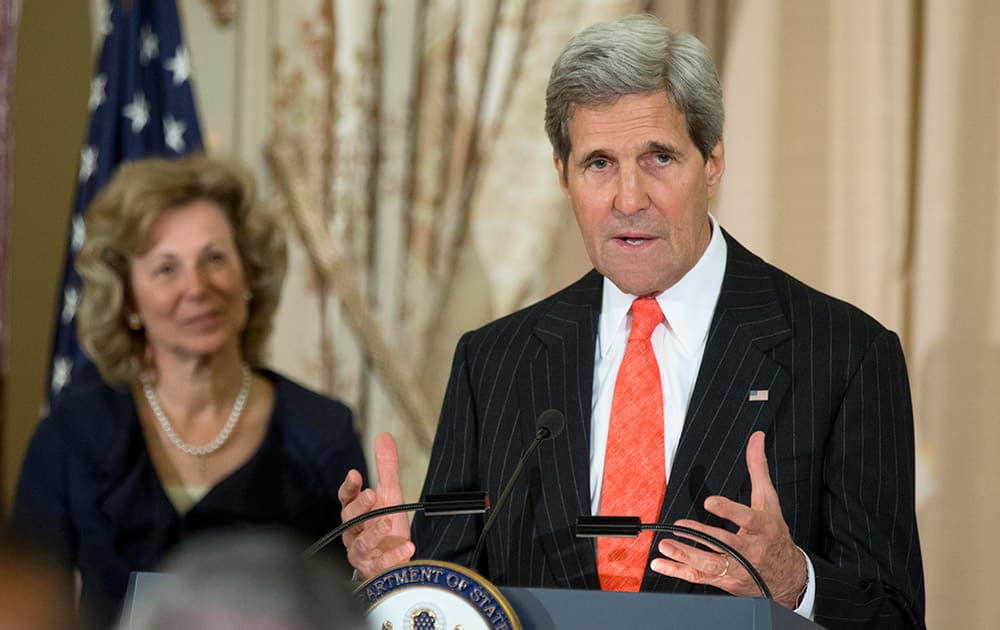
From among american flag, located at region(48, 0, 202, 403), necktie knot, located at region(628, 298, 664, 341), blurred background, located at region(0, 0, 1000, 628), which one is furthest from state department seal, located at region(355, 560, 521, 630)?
american flag, located at region(48, 0, 202, 403)

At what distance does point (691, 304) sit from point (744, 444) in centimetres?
27

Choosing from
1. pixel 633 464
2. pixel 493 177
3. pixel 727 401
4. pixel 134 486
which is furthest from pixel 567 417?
pixel 493 177

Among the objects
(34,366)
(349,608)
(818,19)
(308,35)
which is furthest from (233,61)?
(349,608)

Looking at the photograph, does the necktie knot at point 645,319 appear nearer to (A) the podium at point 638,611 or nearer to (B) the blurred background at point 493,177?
(A) the podium at point 638,611

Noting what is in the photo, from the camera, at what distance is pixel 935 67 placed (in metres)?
3.92

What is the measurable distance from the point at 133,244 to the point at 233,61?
1.37m

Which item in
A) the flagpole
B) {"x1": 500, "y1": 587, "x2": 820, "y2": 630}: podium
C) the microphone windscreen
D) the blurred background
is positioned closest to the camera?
{"x1": 500, "y1": 587, "x2": 820, "y2": 630}: podium

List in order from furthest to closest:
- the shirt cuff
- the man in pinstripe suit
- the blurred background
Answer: the blurred background
the man in pinstripe suit
the shirt cuff

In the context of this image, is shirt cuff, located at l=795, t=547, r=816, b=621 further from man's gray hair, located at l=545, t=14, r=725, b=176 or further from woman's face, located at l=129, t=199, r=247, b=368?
woman's face, located at l=129, t=199, r=247, b=368

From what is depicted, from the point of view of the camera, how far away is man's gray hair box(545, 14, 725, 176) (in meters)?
2.28

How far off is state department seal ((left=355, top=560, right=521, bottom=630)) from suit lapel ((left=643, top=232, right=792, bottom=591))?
0.53 meters

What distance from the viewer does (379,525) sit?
6.98 feet

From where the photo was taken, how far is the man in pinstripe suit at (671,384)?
2158 millimetres

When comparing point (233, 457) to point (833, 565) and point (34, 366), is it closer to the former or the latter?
point (34, 366)
